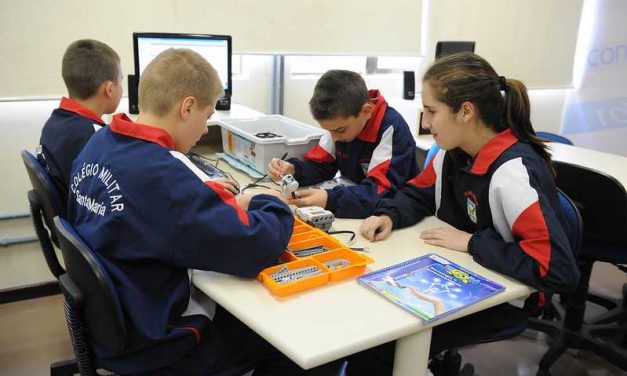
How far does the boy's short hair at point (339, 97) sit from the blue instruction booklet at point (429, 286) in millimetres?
661

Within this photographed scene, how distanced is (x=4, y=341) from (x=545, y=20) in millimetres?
4052

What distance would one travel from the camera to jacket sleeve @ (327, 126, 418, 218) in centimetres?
162

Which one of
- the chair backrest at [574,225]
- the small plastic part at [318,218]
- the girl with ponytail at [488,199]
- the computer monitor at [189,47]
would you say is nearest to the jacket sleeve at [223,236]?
the small plastic part at [318,218]

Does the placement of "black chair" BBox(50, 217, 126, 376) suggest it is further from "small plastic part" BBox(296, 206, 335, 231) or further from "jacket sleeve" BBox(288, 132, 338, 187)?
"jacket sleeve" BBox(288, 132, 338, 187)

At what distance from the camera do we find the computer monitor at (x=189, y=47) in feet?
7.67

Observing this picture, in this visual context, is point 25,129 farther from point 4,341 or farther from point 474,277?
point 474,277

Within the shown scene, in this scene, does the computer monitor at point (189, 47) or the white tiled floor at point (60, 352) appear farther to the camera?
the computer monitor at point (189, 47)

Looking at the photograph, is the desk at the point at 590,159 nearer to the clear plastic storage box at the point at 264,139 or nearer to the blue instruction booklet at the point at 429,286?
the clear plastic storage box at the point at 264,139

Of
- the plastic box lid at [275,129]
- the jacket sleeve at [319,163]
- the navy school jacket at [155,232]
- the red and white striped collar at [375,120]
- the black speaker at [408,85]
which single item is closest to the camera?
the navy school jacket at [155,232]

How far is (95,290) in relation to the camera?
1.04 metres

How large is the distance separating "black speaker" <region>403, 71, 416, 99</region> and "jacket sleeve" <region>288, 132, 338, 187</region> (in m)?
1.32

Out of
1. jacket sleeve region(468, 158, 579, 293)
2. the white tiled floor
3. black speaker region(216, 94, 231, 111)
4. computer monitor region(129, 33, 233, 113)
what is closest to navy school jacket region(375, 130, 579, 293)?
jacket sleeve region(468, 158, 579, 293)

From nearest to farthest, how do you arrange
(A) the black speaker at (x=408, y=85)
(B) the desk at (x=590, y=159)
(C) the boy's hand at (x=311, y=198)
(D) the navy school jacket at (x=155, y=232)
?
(D) the navy school jacket at (x=155, y=232) → (C) the boy's hand at (x=311, y=198) → (B) the desk at (x=590, y=159) → (A) the black speaker at (x=408, y=85)

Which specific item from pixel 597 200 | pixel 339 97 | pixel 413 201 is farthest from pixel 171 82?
pixel 597 200
